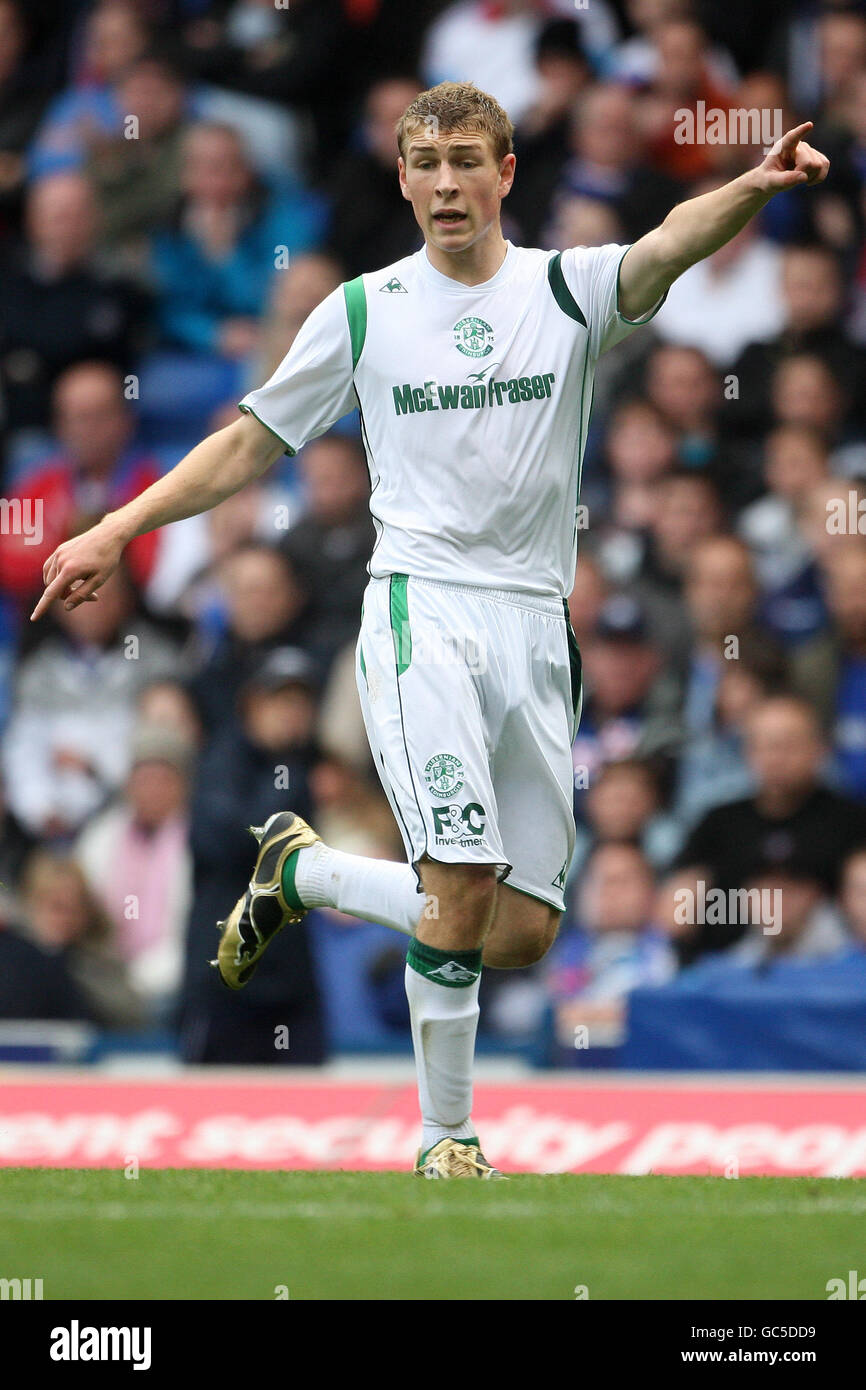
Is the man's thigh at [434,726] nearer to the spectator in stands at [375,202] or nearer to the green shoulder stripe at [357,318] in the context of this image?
the green shoulder stripe at [357,318]

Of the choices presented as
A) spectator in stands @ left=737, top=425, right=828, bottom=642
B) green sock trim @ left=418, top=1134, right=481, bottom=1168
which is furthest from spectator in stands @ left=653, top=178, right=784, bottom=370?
green sock trim @ left=418, top=1134, right=481, bottom=1168

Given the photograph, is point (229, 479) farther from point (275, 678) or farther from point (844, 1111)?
point (275, 678)

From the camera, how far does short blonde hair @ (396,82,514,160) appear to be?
652cm

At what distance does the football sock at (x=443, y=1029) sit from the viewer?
648 centimetres

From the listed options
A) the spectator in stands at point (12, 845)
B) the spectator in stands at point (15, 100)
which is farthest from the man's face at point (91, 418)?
the spectator in stands at point (12, 845)

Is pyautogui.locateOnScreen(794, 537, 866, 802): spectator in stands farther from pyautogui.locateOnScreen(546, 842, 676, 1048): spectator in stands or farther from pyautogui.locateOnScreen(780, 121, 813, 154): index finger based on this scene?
pyautogui.locateOnScreen(780, 121, 813, 154): index finger

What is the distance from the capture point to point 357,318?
264 inches

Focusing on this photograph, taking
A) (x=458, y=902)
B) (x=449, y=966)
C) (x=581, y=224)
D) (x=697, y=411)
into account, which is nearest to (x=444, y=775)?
(x=458, y=902)

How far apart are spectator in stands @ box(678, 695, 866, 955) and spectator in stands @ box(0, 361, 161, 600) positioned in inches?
164

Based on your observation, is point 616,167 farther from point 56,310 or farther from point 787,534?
point 56,310

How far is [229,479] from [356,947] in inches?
218

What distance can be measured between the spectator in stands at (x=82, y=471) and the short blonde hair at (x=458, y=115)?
7331mm

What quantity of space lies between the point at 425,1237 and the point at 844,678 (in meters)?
7.42

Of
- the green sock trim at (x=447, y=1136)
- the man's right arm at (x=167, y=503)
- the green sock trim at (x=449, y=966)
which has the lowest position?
the green sock trim at (x=447, y=1136)
